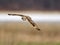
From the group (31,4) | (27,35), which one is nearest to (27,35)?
(27,35)

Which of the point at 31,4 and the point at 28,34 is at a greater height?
the point at 28,34

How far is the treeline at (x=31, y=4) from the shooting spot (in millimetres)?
11367

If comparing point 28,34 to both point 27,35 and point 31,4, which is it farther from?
point 31,4

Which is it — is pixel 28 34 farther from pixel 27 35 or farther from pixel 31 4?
pixel 31 4

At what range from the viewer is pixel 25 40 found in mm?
6211

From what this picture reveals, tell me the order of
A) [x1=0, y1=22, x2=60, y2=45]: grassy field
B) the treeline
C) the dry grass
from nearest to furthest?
1. [x1=0, y1=22, x2=60, y2=45]: grassy field
2. the dry grass
3. the treeline

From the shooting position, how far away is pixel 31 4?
37.0 feet

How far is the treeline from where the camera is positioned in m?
11.4

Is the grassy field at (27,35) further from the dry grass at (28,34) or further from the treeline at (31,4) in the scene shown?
the treeline at (31,4)

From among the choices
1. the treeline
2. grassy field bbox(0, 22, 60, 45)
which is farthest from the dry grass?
the treeline

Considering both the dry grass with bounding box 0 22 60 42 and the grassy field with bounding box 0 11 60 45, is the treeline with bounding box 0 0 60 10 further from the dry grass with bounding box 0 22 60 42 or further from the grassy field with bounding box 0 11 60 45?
the dry grass with bounding box 0 22 60 42

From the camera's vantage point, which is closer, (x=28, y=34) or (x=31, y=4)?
(x=28, y=34)

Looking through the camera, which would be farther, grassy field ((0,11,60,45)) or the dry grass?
the dry grass

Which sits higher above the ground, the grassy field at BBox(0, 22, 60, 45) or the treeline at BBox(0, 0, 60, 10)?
the grassy field at BBox(0, 22, 60, 45)
